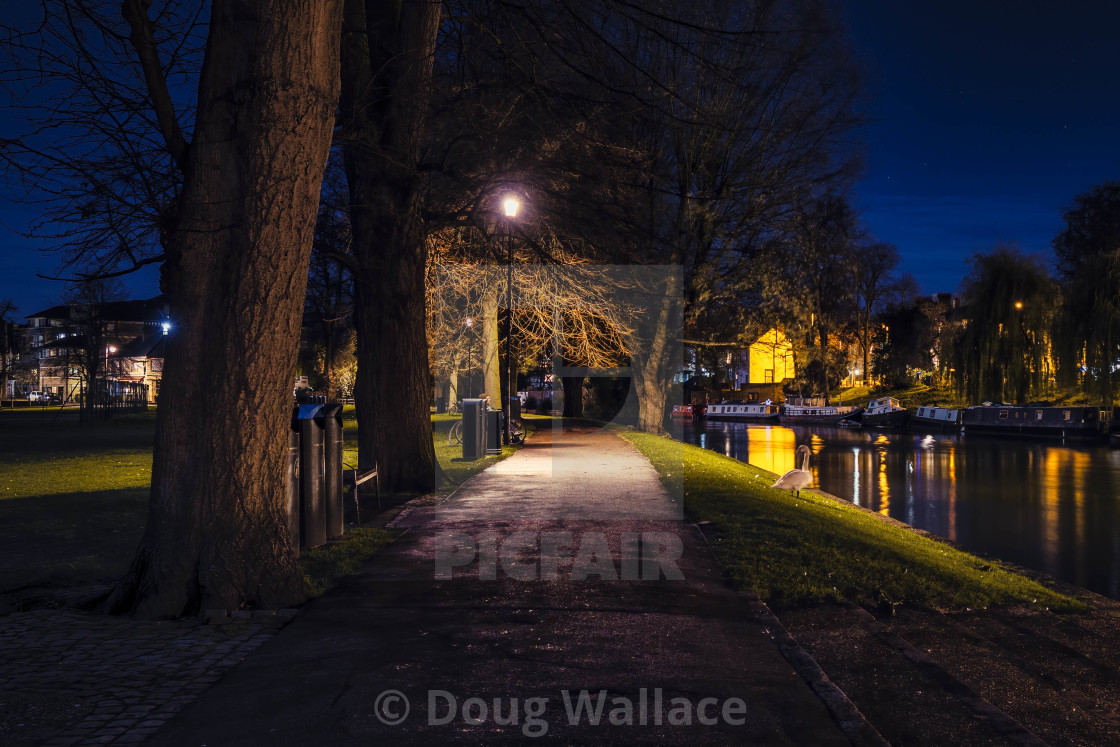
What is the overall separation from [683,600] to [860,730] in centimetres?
255

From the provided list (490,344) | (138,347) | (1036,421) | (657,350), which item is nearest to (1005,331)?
(1036,421)

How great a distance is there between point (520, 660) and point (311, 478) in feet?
13.5

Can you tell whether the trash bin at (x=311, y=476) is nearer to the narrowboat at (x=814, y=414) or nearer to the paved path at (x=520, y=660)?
the paved path at (x=520, y=660)

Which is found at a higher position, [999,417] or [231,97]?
[231,97]

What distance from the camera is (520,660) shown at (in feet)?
17.0

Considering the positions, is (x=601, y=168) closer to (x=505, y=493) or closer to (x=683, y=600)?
(x=505, y=493)

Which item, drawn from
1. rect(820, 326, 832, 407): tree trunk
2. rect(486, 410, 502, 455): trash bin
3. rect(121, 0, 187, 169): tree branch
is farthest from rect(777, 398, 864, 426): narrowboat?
rect(121, 0, 187, 169): tree branch

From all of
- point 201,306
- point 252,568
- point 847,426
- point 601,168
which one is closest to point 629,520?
point 252,568

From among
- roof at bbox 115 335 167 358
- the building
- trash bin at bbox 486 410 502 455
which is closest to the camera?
trash bin at bbox 486 410 502 455

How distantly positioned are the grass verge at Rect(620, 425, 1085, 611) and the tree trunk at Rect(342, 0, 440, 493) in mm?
4398

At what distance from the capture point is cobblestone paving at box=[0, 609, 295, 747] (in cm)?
418

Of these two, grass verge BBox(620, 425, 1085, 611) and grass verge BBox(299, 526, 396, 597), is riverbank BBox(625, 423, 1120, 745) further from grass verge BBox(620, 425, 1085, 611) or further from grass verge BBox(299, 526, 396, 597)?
grass verge BBox(299, 526, 396, 597)

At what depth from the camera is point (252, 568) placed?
6.52 metres

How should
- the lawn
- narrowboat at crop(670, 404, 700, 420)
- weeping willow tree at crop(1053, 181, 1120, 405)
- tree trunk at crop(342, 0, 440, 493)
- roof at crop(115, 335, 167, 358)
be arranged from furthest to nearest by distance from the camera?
roof at crop(115, 335, 167, 358)
narrowboat at crop(670, 404, 700, 420)
weeping willow tree at crop(1053, 181, 1120, 405)
tree trunk at crop(342, 0, 440, 493)
the lawn
